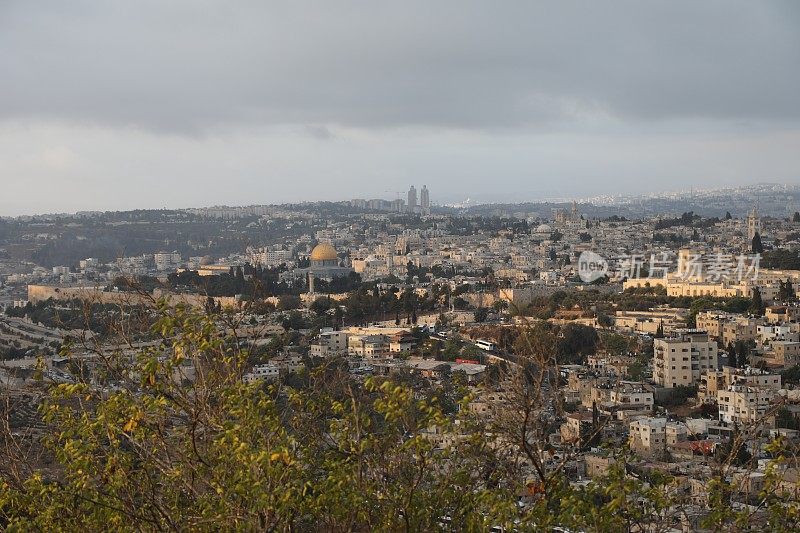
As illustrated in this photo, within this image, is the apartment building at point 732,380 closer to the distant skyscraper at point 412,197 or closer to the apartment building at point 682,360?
the apartment building at point 682,360

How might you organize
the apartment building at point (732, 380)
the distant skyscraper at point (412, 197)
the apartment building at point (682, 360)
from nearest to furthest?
1. the apartment building at point (732, 380)
2. the apartment building at point (682, 360)
3. the distant skyscraper at point (412, 197)

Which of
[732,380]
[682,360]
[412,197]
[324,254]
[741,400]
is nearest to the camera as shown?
[741,400]

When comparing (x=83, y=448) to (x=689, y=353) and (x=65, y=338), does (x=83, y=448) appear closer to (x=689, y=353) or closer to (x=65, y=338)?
(x=65, y=338)

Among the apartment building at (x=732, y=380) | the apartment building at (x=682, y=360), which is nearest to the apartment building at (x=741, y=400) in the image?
the apartment building at (x=732, y=380)

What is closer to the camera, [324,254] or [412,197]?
[324,254]

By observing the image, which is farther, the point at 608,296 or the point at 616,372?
the point at 608,296

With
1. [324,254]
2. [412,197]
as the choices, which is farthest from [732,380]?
[412,197]

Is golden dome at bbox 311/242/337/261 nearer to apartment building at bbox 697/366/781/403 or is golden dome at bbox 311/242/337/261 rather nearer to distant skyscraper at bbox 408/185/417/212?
apartment building at bbox 697/366/781/403

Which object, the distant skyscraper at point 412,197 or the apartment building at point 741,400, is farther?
the distant skyscraper at point 412,197

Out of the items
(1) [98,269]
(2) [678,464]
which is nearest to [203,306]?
(2) [678,464]

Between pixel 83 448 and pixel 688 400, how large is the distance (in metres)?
15.1

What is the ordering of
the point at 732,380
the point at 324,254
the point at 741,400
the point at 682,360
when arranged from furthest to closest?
the point at 324,254 < the point at 682,360 < the point at 732,380 < the point at 741,400

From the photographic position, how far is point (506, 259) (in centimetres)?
5059

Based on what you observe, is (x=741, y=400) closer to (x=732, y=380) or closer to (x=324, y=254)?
(x=732, y=380)
